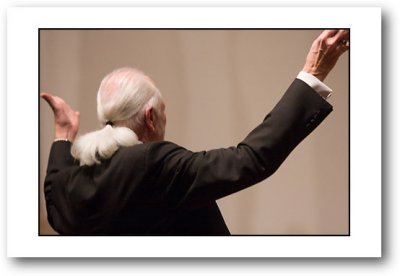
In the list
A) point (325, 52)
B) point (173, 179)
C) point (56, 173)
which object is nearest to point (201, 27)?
point (325, 52)

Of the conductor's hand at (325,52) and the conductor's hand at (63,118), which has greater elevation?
the conductor's hand at (325,52)

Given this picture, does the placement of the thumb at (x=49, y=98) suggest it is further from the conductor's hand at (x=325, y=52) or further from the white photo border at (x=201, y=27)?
the conductor's hand at (x=325, y=52)

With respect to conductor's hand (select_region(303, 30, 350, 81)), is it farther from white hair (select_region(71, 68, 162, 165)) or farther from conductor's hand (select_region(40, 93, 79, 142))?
conductor's hand (select_region(40, 93, 79, 142))

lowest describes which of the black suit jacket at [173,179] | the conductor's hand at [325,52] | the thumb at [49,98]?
the black suit jacket at [173,179]

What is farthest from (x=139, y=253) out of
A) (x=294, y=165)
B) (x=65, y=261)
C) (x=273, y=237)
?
(x=294, y=165)

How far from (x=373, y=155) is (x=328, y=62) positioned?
300 millimetres

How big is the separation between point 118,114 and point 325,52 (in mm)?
580

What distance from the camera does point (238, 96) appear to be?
1650mm

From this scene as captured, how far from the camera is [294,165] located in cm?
164

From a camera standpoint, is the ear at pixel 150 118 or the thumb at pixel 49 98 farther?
the thumb at pixel 49 98

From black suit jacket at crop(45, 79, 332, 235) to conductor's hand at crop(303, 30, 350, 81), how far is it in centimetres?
8

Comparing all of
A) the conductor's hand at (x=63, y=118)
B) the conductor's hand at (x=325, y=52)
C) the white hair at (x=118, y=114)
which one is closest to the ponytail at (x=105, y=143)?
the white hair at (x=118, y=114)

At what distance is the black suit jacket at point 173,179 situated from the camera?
1.47 m

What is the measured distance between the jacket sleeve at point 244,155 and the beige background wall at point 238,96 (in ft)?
0.43
